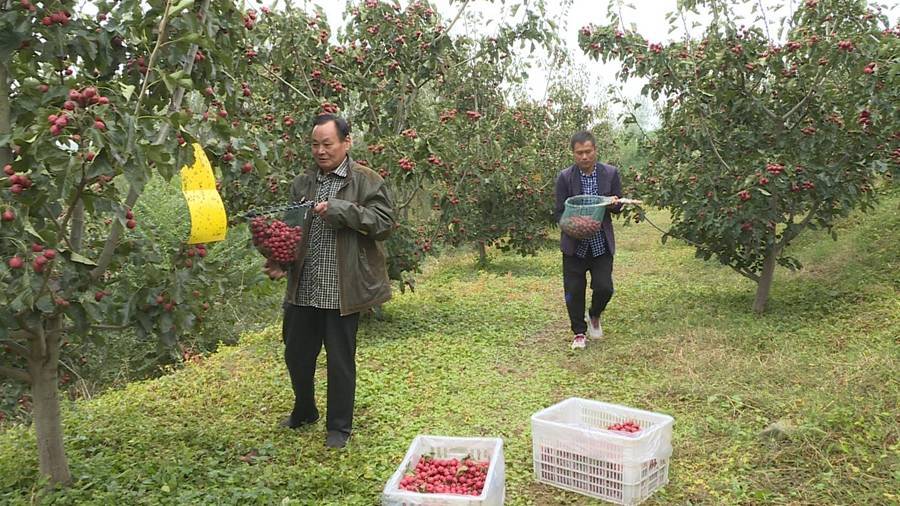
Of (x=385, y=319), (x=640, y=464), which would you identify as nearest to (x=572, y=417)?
(x=640, y=464)

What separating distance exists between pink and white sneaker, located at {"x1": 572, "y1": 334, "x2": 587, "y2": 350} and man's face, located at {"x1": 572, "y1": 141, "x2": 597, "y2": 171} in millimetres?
1386

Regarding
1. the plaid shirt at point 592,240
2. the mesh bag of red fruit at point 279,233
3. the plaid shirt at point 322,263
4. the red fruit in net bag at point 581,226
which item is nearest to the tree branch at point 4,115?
the mesh bag of red fruit at point 279,233

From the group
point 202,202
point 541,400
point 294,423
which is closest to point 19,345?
point 202,202

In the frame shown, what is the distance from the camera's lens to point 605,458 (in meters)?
3.23

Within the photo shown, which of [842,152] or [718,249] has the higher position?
Result: [842,152]

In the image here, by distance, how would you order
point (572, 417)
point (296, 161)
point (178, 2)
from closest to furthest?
point (178, 2) < point (572, 417) < point (296, 161)

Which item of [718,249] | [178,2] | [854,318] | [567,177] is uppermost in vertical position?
[178,2]

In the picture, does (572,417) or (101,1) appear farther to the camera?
(572,417)

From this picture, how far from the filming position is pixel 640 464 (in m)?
3.17

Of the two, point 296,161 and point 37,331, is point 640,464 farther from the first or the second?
point 296,161

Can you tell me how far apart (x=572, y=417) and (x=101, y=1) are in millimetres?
2993

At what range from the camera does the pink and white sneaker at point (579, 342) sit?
5.96m

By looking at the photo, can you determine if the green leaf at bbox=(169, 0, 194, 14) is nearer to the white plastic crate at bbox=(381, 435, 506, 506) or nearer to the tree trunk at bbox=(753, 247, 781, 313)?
the white plastic crate at bbox=(381, 435, 506, 506)

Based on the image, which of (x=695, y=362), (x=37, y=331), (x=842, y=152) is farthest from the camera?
(x=842, y=152)
